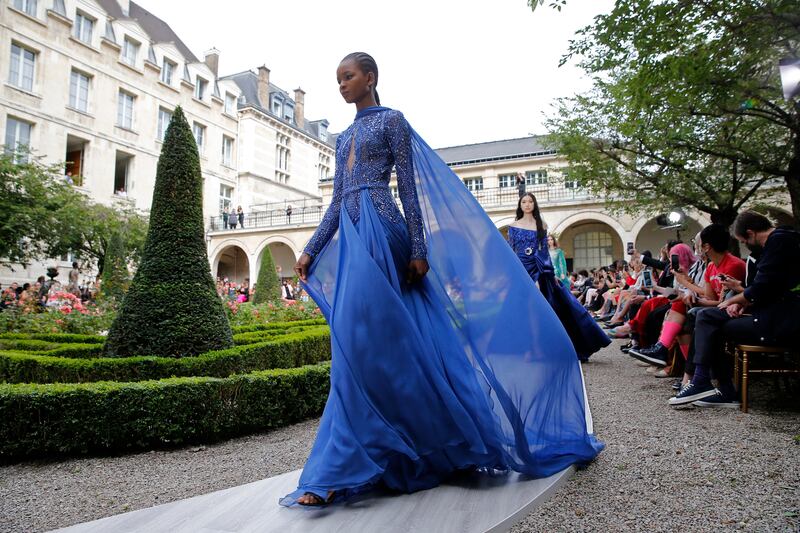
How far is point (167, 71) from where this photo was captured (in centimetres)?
3184

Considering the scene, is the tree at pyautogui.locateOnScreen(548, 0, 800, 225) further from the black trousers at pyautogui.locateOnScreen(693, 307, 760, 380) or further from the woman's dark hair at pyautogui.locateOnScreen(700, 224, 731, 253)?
the black trousers at pyautogui.locateOnScreen(693, 307, 760, 380)

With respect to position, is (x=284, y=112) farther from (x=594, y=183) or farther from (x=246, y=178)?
(x=594, y=183)

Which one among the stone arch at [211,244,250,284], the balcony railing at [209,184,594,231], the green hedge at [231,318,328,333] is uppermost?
the balcony railing at [209,184,594,231]

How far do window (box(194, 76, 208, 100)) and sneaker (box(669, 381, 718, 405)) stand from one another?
35.8 m

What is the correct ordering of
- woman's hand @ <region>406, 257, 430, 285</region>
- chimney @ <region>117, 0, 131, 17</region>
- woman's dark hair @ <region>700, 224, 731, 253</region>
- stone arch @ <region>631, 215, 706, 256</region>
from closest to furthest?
woman's hand @ <region>406, 257, 430, 285</region>
woman's dark hair @ <region>700, 224, 731, 253</region>
stone arch @ <region>631, 215, 706, 256</region>
chimney @ <region>117, 0, 131, 17</region>

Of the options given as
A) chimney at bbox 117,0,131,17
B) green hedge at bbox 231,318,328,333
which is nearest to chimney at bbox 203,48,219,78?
chimney at bbox 117,0,131,17

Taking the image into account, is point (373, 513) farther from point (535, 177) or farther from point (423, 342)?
point (535, 177)

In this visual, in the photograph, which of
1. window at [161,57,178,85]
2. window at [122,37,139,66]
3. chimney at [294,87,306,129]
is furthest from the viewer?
chimney at [294,87,306,129]

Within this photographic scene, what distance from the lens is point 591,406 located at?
470cm

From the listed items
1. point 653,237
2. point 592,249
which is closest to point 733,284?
point 592,249

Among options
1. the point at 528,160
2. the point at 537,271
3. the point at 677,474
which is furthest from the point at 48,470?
the point at 528,160

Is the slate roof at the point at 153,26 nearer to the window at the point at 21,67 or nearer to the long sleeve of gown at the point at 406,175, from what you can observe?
the window at the point at 21,67

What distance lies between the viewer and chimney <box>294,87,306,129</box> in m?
43.9

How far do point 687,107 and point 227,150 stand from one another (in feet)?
107
